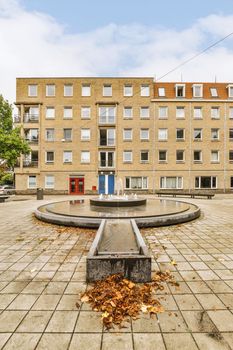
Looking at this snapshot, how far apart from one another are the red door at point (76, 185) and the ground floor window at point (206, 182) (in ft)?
56.8

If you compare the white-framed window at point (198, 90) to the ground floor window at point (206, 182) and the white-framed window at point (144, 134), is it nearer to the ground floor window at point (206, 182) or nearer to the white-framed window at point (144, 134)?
the white-framed window at point (144, 134)

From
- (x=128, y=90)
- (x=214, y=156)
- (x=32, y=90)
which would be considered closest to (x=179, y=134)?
(x=214, y=156)

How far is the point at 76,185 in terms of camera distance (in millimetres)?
33094

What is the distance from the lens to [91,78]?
33500 mm

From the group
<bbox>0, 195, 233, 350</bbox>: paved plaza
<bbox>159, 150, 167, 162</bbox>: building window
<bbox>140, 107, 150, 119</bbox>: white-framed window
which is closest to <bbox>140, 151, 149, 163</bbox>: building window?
<bbox>159, 150, 167, 162</bbox>: building window

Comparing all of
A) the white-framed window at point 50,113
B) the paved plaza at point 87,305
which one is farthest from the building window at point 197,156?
the paved plaza at point 87,305

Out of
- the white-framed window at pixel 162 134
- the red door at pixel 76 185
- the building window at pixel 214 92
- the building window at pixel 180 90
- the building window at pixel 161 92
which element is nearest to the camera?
the red door at pixel 76 185

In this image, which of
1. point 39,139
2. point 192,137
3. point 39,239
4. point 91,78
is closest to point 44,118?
point 39,139

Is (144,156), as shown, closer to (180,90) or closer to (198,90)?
(180,90)

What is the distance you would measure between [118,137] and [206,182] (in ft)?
A: 49.2

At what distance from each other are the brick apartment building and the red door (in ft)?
0.49

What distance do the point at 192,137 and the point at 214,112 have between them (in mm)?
5151

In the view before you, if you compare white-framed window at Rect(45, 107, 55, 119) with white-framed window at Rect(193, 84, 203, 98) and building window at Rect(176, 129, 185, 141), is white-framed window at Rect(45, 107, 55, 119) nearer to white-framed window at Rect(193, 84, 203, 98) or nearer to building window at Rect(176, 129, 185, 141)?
building window at Rect(176, 129, 185, 141)

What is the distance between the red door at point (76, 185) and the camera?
108 ft
